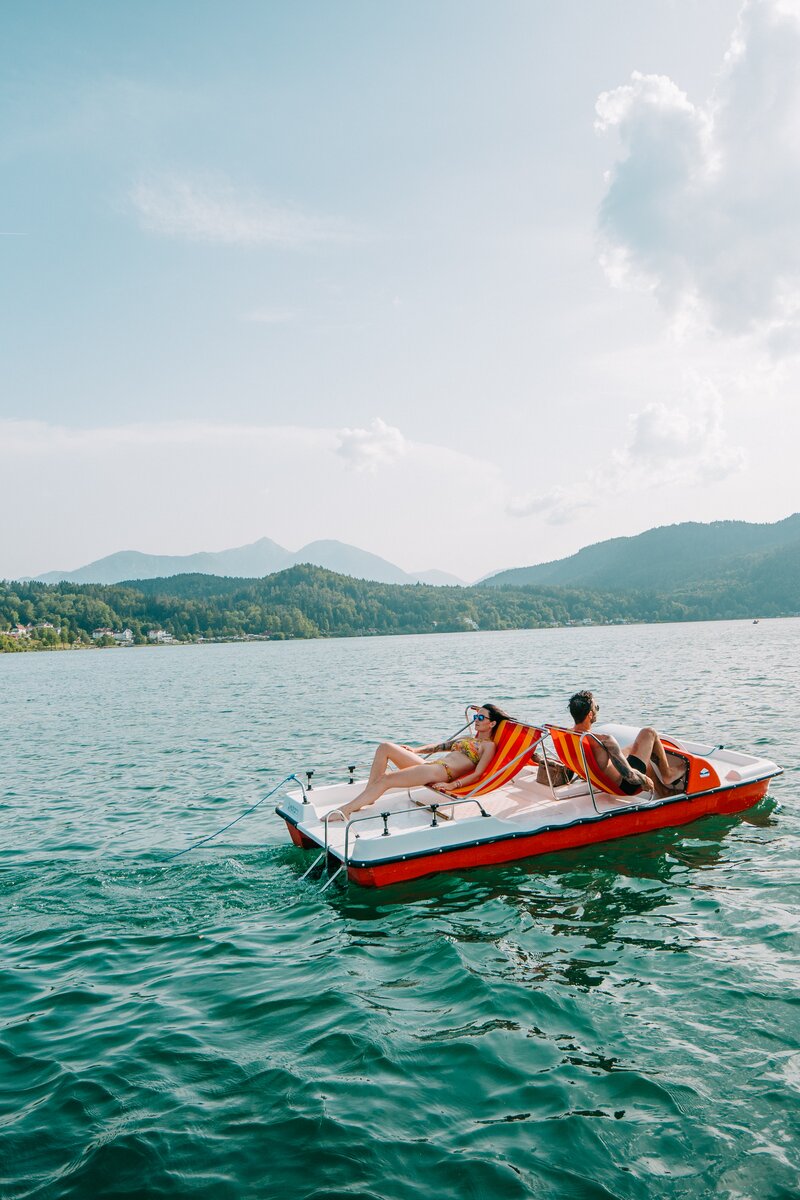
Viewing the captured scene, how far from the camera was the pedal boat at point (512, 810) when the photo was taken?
33.9 ft

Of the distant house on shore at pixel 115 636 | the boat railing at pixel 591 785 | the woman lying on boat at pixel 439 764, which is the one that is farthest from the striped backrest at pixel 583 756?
the distant house on shore at pixel 115 636

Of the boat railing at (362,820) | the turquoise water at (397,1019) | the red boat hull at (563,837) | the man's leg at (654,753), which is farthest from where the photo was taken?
the man's leg at (654,753)

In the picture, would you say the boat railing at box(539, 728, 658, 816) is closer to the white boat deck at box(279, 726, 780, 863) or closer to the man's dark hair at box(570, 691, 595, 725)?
the white boat deck at box(279, 726, 780, 863)

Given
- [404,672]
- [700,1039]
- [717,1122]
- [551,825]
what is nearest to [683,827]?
[551,825]

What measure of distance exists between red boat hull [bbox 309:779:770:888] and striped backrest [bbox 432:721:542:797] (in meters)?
1.09

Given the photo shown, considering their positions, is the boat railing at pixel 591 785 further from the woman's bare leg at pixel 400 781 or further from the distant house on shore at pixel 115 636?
the distant house on shore at pixel 115 636

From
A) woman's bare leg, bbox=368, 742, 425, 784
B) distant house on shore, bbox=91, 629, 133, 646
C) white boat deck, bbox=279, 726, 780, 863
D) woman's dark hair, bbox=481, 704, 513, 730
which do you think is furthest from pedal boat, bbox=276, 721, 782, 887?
distant house on shore, bbox=91, 629, 133, 646

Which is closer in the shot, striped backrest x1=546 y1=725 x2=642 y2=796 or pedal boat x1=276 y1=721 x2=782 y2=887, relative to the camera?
pedal boat x1=276 y1=721 x2=782 y2=887

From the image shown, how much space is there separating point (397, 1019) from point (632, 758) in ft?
21.9

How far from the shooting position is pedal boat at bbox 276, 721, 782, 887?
1032 centimetres

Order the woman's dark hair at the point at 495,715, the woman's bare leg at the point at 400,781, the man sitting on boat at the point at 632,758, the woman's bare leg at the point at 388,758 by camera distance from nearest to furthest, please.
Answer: the woman's bare leg at the point at 400,781 < the woman's bare leg at the point at 388,758 < the man sitting on boat at the point at 632,758 < the woman's dark hair at the point at 495,715

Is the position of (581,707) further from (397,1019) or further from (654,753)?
(397,1019)

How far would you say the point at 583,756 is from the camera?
1163 centimetres

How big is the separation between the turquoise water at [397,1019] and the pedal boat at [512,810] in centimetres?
32
